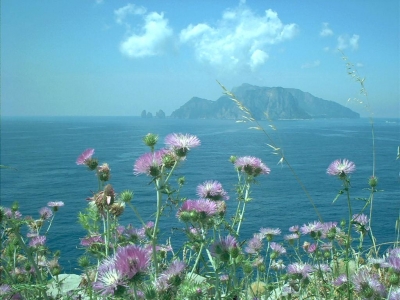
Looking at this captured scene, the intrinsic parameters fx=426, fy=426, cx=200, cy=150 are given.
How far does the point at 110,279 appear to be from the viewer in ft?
6.59

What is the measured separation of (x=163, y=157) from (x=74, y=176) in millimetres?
Answer: 48966

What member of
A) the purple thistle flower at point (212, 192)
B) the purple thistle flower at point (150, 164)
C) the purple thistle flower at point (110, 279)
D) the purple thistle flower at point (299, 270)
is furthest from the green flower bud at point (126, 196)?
the purple thistle flower at point (299, 270)

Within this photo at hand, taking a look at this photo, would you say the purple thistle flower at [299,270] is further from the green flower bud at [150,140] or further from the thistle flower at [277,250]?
the green flower bud at [150,140]

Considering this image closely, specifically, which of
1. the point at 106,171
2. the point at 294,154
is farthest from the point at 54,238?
the point at 294,154

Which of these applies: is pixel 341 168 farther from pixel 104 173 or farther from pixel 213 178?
pixel 213 178

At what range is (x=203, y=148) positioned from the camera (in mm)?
74250

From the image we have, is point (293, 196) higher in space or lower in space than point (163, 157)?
lower

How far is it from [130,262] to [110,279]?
16cm

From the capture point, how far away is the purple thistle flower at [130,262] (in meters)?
1.93

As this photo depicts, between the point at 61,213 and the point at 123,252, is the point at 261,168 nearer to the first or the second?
the point at 123,252

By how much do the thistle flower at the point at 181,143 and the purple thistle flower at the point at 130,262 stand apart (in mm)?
1061

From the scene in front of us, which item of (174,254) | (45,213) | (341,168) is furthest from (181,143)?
(45,213)

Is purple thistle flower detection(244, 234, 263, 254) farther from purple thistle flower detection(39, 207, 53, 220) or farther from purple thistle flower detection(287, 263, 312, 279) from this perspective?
purple thistle flower detection(39, 207, 53, 220)

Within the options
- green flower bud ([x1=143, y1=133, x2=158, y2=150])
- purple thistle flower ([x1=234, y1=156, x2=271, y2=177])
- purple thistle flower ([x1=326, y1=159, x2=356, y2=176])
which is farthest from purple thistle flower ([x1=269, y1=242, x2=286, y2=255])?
green flower bud ([x1=143, y1=133, x2=158, y2=150])
